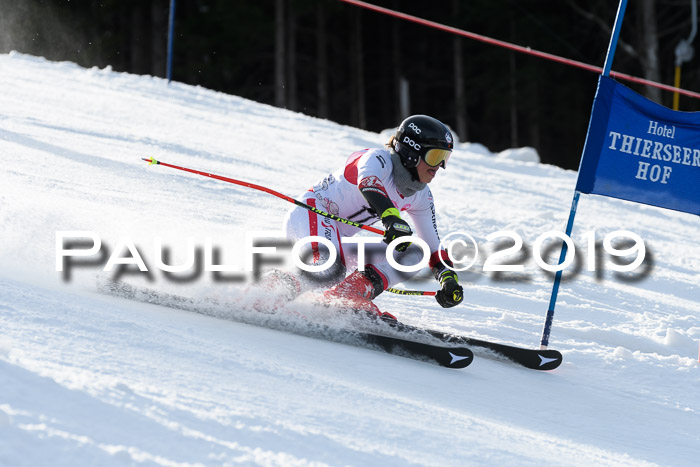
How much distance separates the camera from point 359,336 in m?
3.58

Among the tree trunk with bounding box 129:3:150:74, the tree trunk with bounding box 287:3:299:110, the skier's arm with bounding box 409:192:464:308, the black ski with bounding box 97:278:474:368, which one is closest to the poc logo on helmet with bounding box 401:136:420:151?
the skier's arm with bounding box 409:192:464:308

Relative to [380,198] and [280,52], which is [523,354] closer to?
[380,198]

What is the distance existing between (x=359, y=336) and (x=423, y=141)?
97 cm

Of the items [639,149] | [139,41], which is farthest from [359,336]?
[139,41]

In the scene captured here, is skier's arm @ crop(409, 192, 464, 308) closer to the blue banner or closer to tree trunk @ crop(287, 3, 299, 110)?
the blue banner

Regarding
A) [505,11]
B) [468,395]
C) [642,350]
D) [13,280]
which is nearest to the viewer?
[468,395]

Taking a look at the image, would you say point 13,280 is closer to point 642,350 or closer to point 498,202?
point 642,350

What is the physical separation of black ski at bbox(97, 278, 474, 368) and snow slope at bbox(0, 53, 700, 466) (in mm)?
71

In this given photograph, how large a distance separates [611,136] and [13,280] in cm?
285

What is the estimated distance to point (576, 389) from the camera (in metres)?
3.65

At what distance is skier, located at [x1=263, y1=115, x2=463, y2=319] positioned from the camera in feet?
12.5

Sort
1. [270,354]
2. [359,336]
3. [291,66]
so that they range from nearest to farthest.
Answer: [270,354], [359,336], [291,66]

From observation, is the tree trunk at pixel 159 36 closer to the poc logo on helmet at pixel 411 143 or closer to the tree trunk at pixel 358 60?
the tree trunk at pixel 358 60

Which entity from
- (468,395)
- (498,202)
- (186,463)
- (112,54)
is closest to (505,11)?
(112,54)
